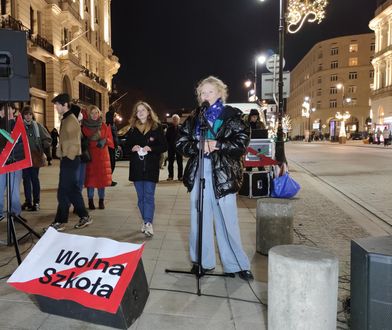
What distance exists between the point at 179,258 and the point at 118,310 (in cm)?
194

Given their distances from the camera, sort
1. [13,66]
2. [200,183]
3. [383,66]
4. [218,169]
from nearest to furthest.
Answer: [200,183] < [218,169] < [13,66] < [383,66]

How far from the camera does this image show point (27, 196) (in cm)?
773

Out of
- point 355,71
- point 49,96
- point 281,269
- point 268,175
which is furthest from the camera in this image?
point 355,71

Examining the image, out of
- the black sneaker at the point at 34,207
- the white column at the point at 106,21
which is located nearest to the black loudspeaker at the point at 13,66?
the black sneaker at the point at 34,207

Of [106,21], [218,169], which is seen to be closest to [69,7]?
[106,21]

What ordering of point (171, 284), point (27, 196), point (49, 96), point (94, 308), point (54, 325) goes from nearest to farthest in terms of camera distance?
1. point (94, 308)
2. point (54, 325)
3. point (171, 284)
4. point (27, 196)
5. point (49, 96)

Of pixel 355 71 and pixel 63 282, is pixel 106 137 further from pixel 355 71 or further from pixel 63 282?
pixel 355 71

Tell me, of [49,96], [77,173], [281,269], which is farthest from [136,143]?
[49,96]

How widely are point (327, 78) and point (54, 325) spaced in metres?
109

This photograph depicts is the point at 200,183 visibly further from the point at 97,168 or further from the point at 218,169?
the point at 97,168

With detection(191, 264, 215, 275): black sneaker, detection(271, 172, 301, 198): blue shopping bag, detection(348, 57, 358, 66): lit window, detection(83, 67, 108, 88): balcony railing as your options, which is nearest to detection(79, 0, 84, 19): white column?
detection(83, 67, 108, 88): balcony railing

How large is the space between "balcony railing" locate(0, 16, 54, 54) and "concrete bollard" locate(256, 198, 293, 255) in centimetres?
1829

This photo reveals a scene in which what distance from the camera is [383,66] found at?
67812 mm

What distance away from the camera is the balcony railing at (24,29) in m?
22.0
